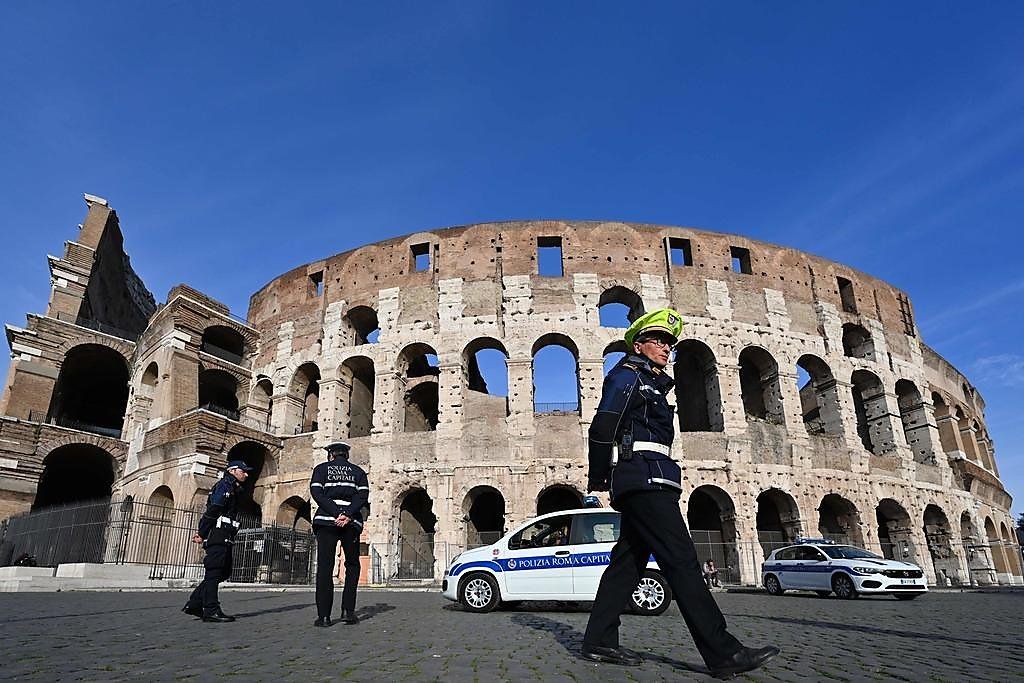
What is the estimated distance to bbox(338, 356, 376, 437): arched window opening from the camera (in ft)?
75.2

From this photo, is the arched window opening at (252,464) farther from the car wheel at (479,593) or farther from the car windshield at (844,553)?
the car windshield at (844,553)

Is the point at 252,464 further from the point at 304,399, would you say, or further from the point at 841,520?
the point at 841,520

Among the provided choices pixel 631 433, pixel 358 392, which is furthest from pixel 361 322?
pixel 631 433

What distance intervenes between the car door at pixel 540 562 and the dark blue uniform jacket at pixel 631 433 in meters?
5.24

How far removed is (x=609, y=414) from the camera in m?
3.80

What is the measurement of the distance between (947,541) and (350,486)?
80.2 ft

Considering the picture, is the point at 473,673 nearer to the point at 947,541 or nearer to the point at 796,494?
the point at 796,494

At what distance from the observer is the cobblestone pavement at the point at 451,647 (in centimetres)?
339

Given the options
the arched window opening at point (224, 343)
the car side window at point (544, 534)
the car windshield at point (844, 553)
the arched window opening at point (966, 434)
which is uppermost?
the arched window opening at point (224, 343)

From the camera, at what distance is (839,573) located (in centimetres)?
1290

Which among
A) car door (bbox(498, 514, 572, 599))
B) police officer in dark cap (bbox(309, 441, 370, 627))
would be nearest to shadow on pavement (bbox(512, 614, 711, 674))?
car door (bbox(498, 514, 572, 599))

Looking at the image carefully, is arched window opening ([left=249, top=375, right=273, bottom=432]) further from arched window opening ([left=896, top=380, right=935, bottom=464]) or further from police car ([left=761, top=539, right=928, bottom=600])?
arched window opening ([left=896, top=380, right=935, bottom=464])

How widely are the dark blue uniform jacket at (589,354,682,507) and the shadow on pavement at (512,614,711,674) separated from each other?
38.1 inches

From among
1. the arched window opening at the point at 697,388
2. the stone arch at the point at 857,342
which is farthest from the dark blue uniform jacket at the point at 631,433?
the stone arch at the point at 857,342
